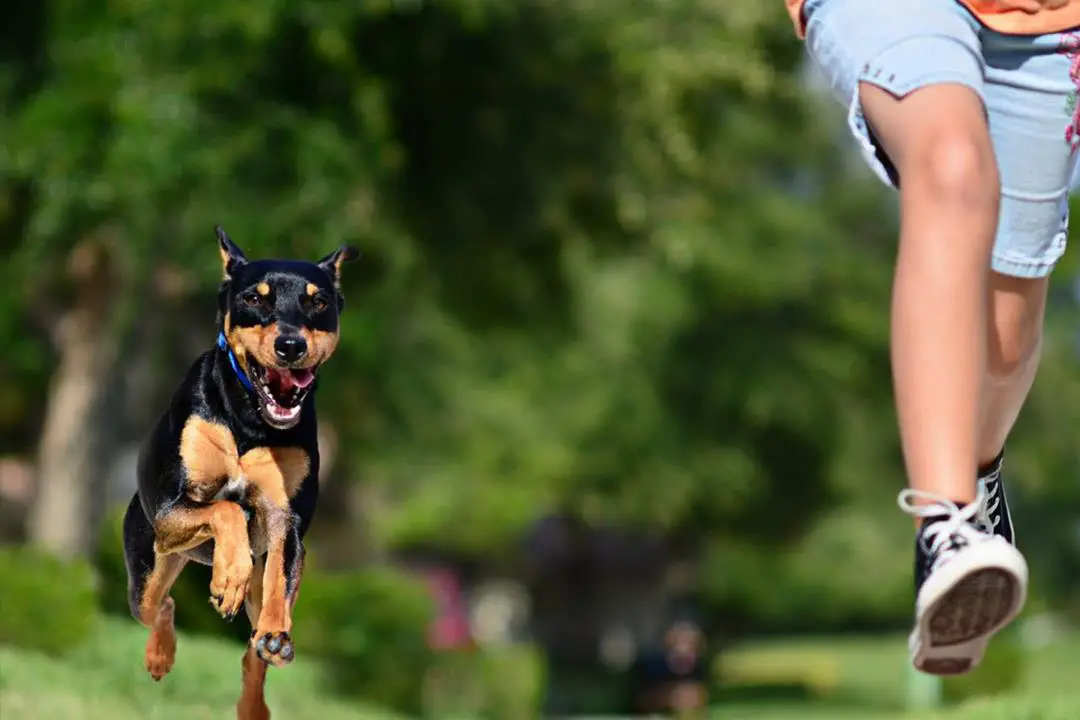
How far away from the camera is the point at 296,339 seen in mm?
3805

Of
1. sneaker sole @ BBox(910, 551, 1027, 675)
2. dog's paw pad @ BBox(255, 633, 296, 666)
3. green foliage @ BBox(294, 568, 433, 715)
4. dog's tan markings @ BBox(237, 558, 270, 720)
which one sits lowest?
sneaker sole @ BBox(910, 551, 1027, 675)

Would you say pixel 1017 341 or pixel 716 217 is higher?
pixel 716 217

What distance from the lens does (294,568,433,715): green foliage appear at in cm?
1641

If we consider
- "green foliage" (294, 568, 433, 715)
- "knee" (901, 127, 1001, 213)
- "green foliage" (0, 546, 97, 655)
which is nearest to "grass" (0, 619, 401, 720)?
"green foliage" (0, 546, 97, 655)

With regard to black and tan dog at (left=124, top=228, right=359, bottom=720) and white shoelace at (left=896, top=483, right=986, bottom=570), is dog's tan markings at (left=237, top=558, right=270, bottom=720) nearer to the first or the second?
black and tan dog at (left=124, top=228, right=359, bottom=720)

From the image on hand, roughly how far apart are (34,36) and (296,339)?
1322 centimetres

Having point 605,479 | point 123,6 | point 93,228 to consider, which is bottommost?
point 93,228

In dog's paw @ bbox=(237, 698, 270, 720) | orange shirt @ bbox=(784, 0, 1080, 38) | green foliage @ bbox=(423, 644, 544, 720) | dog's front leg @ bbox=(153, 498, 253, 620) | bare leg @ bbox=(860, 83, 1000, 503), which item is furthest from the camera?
green foliage @ bbox=(423, 644, 544, 720)

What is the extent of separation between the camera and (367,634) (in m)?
16.8

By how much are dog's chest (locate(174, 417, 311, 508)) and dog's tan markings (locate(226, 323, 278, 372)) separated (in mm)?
171

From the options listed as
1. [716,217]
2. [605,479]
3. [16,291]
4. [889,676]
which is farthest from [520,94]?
[889,676]

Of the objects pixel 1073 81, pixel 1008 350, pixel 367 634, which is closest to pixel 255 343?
pixel 1008 350

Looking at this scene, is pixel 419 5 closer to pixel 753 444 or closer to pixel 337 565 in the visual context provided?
pixel 337 565

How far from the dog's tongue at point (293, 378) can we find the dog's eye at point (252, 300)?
0.54 ft
